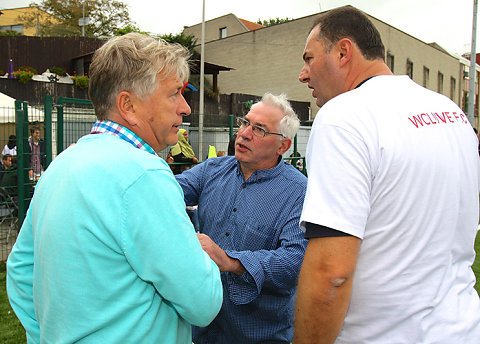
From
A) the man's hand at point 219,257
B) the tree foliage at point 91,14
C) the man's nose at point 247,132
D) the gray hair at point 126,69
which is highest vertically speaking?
the tree foliage at point 91,14

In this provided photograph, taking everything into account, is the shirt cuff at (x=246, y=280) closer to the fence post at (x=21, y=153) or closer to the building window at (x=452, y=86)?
the fence post at (x=21, y=153)

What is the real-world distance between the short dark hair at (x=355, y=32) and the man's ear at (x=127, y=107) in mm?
854

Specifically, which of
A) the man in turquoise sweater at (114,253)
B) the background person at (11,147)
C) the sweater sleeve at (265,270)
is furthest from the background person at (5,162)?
the man in turquoise sweater at (114,253)

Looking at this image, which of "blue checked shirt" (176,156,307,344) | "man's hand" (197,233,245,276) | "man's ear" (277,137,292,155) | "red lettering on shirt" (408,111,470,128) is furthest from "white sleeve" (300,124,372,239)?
"man's ear" (277,137,292,155)

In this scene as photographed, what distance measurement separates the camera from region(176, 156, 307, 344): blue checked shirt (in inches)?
79.2

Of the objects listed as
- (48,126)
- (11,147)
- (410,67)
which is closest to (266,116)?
(48,126)

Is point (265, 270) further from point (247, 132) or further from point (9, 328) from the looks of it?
point (9, 328)

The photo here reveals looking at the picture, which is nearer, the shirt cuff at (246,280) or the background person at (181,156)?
the shirt cuff at (246,280)

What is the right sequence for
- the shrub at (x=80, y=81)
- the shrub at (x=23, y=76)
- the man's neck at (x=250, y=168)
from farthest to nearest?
the shrub at (x=80, y=81) < the shrub at (x=23, y=76) < the man's neck at (x=250, y=168)

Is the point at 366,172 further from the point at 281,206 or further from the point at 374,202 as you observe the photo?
the point at 281,206

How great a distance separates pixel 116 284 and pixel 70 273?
5.6 inches

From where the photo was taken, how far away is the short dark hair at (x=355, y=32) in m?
1.69

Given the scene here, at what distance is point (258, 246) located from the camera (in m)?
2.27

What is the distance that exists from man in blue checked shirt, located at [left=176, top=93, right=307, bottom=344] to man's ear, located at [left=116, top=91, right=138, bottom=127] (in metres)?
0.64
